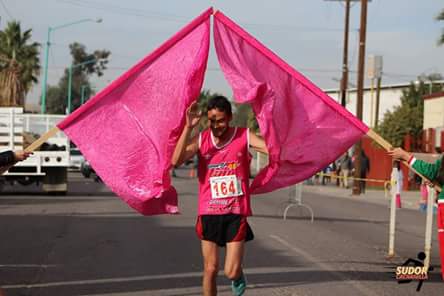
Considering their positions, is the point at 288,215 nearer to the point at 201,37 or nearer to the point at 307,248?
the point at 307,248

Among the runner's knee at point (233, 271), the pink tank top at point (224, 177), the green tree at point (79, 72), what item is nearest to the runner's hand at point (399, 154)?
the pink tank top at point (224, 177)

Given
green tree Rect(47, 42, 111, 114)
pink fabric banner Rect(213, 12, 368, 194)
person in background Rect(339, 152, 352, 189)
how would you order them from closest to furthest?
pink fabric banner Rect(213, 12, 368, 194)
person in background Rect(339, 152, 352, 189)
green tree Rect(47, 42, 111, 114)

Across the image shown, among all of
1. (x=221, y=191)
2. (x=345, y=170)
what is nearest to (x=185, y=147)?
(x=221, y=191)

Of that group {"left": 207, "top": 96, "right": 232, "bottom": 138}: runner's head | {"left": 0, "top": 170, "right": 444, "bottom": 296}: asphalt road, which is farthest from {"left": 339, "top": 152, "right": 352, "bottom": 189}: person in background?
{"left": 207, "top": 96, "right": 232, "bottom": 138}: runner's head

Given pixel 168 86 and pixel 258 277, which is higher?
pixel 168 86

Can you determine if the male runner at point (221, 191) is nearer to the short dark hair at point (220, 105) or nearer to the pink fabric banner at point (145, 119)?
the short dark hair at point (220, 105)

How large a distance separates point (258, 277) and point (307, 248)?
341 centimetres

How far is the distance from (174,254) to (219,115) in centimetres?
586

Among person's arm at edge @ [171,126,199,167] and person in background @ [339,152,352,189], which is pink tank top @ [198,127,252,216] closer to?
person's arm at edge @ [171,126,199,167]

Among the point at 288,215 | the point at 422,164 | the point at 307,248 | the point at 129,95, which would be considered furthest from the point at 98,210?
the point at 422,164

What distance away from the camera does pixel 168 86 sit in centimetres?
849

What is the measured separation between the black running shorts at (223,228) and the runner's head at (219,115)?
70 centimetres

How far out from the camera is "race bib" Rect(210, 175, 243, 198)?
748cm

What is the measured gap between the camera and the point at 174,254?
1299 centimetres
